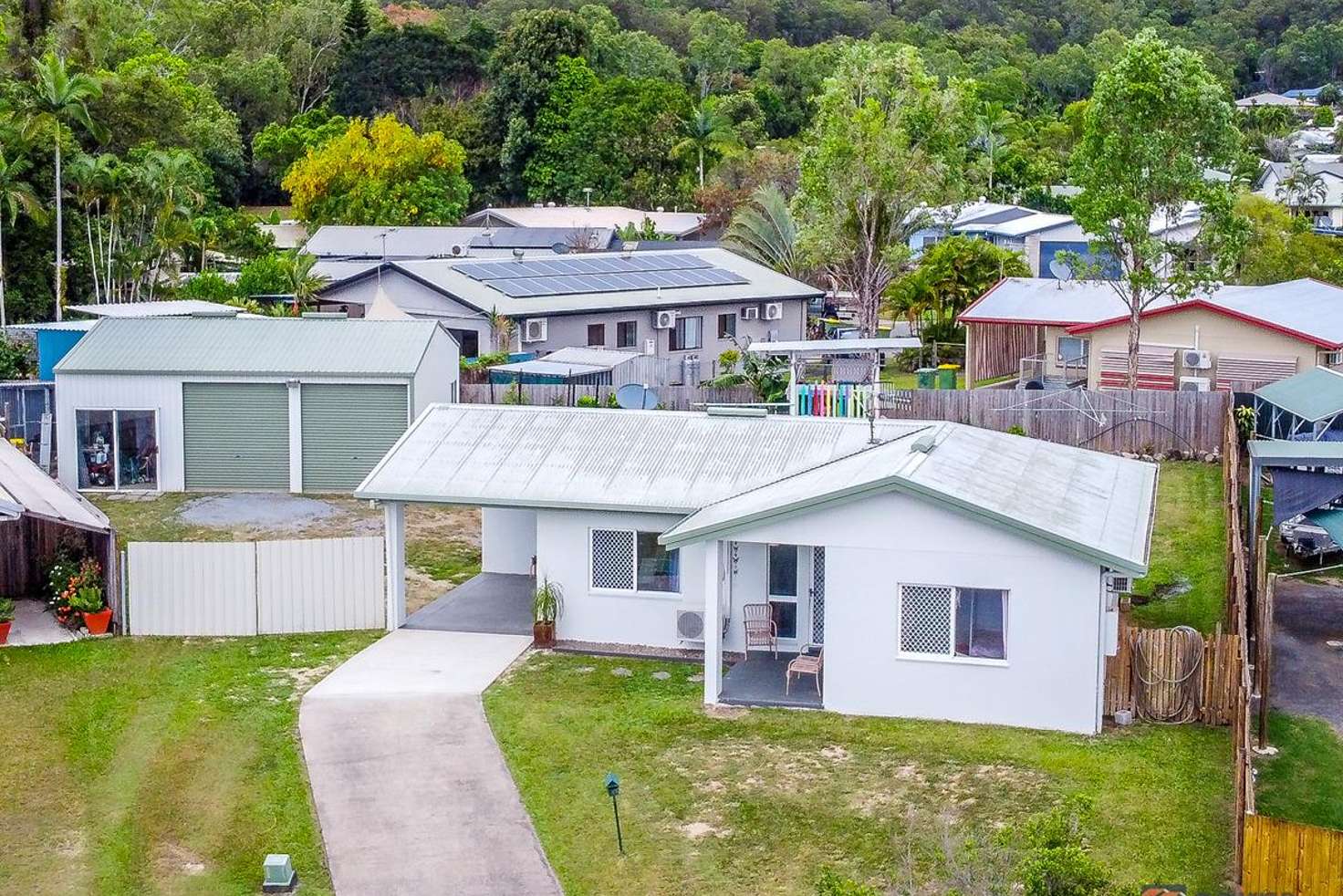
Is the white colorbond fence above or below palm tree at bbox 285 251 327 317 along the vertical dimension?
below

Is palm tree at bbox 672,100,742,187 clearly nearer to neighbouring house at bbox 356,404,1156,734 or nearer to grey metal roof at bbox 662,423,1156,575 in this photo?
neighbouring house at bbox 356,404,1156,734

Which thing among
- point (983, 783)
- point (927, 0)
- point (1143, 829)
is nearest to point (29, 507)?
point (983, 783)

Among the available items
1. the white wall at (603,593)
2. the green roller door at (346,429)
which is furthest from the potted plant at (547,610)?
the green roller door at (346,429)

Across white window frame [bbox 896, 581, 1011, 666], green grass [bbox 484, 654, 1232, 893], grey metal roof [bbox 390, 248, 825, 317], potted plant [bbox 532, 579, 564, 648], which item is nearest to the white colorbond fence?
potted plant [bbox 532, 579, 564, 648]

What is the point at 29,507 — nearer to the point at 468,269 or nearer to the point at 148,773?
the point at 148,773

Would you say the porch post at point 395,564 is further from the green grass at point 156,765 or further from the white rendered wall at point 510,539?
the white rendered wall at point 510,539

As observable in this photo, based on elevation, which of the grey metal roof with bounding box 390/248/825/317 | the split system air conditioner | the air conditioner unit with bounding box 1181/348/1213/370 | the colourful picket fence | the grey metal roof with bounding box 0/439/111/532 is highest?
the grey metal roof with bounding box 390/248/825/317

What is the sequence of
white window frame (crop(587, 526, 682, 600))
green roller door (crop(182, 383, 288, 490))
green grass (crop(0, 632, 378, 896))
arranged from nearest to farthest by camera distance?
green grass (crop(0, 632, 378, 896))
white window frame (crop(587, 526, 682, 600))
green roller door (crop(182, 383, 288, 490))

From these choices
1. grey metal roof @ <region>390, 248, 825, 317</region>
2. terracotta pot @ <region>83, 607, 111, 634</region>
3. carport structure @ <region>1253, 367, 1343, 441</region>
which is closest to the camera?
terracotta pot @ <region>83, 607, 111, 634</region>
